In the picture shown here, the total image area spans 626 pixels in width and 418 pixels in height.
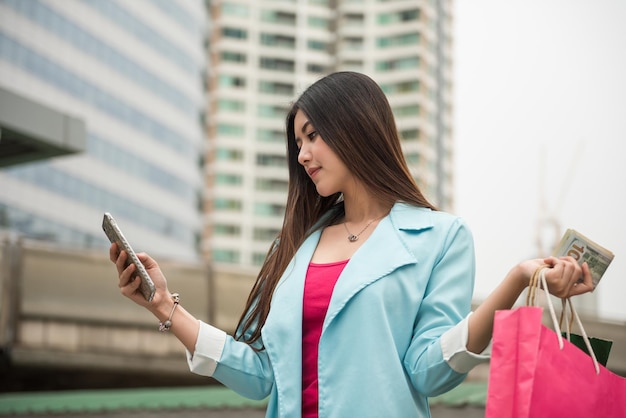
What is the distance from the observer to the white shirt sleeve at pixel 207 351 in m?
3.34

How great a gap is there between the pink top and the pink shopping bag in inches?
30.9

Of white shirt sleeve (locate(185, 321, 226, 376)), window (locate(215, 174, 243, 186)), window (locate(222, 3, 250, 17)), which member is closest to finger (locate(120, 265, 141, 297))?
white shirt sleeve (locate(185, 321, 226, 376))

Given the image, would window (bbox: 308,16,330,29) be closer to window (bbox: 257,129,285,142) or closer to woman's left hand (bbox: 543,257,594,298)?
window (bbox: 257,129,285,142)

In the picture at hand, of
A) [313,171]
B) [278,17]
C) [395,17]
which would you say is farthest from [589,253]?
[395,17]

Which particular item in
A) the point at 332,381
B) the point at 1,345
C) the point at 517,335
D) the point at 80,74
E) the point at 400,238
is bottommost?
the point at 1,345

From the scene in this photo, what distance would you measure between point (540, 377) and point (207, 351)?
4.18 ft

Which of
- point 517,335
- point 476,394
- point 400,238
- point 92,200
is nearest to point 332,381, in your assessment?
point 400,238

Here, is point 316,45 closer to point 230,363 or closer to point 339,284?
point 230,363

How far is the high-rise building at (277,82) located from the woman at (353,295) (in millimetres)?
83670

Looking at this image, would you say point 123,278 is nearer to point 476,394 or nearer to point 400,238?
point 400,238

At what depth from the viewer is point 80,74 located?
→ 205 ft

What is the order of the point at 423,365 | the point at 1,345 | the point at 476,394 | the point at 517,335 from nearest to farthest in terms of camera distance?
the point at 517,335 < the point at 423,365 < the point at 476,394 < the point at 1,345

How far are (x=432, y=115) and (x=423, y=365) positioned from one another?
99667 millimetres

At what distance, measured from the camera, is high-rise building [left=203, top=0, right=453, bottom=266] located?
91.6 m
